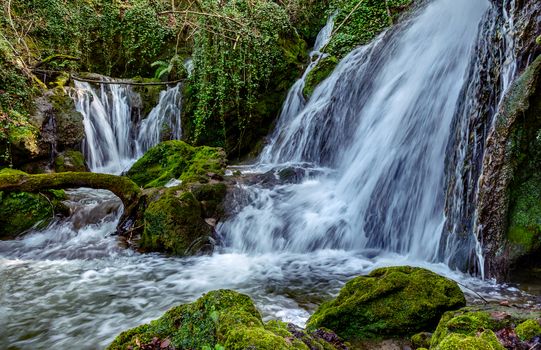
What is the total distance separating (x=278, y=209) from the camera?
24.7 ft

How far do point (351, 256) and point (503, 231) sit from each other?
2.17 metres

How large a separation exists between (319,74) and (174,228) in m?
7.36

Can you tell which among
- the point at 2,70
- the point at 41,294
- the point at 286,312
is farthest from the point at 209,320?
the point at 2,70

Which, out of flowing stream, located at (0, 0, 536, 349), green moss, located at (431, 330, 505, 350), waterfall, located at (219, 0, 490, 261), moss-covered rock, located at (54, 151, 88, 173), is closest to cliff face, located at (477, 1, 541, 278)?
flowing stream, located at (0, 0, 536, 349)

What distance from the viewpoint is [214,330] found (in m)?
2.28

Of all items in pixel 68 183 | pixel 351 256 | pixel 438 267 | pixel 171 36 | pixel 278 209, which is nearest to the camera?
pixel 438 267

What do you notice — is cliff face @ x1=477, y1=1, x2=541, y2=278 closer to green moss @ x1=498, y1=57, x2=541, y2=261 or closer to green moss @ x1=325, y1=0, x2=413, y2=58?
green moss @ x1=498, y1=57, x2=541, y2=261

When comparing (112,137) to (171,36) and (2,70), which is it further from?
(171,36)

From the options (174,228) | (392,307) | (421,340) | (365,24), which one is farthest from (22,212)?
(365,24)

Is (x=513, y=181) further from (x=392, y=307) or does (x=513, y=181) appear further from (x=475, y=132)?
(x=392, y=307)

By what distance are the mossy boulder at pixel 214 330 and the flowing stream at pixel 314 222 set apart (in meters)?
1.70

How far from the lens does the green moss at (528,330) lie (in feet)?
8.08

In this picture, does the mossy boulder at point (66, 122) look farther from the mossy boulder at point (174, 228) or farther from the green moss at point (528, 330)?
the green moss at point (528, 330)

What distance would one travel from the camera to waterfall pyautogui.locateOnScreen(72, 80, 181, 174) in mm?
11633
